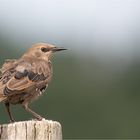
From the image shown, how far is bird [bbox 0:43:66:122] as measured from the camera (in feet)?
49.4

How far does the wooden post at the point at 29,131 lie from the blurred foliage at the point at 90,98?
971cm

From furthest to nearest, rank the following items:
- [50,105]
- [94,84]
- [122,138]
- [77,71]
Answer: [77,71] → [94,84] → [50,105] → [122,138]

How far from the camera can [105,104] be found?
31859 mm

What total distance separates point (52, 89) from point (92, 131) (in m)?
7.62

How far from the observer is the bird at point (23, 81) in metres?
15.1

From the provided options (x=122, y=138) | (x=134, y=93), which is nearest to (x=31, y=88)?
(x=122, y=138)

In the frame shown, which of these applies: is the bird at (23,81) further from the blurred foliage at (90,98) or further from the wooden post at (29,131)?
the blurred foliage at (90,98)

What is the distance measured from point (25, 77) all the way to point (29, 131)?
9.00ft

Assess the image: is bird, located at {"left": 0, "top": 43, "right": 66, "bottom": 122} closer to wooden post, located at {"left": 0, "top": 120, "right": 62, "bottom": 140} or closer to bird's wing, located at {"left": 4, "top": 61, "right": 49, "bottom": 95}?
bird's wing, located at {"left": 4, "top": 61, "right": 49, "bottom": 95}

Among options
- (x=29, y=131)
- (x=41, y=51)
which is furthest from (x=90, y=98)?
(x=29, y=131)

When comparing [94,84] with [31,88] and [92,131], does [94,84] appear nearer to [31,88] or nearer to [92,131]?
[92,131]

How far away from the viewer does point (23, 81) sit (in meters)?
15.2

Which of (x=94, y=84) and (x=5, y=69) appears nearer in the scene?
(x=5, y=69)

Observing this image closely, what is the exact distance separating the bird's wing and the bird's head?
0.65 metres
